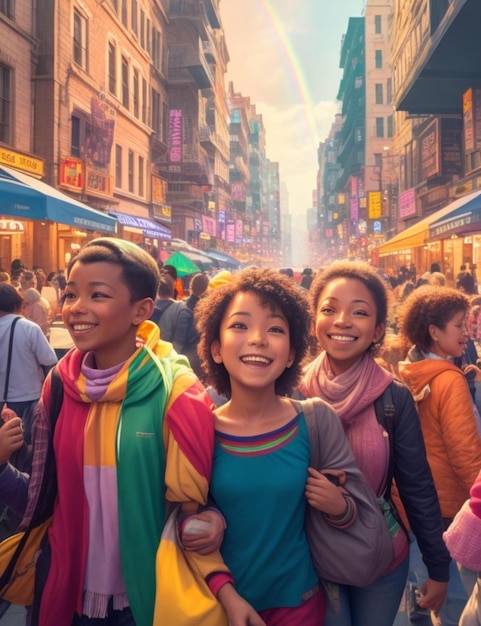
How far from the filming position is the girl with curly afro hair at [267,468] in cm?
175

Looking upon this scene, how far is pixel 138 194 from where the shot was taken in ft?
96.7

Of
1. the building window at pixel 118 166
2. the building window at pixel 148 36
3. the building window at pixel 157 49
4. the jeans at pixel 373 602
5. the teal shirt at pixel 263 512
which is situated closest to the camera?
the teal shirt at pixel 263 512

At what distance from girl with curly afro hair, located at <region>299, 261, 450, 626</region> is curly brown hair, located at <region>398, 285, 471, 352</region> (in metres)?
0.97

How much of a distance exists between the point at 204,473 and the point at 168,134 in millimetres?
34833

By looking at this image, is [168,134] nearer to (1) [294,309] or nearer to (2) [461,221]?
(2) [461,221]

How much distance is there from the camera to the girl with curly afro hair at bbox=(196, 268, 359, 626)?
69.0 inches

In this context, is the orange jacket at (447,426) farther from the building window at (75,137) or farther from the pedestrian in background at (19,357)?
the building window at (75,137)

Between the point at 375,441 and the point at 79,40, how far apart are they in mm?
23924

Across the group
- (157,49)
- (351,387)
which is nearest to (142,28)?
(157,49)

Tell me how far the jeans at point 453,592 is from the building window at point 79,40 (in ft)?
74.7

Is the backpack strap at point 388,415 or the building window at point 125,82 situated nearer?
the backpack strap at point 388,415

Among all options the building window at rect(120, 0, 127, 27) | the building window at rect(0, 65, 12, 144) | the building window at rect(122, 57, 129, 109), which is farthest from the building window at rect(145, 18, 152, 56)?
the building window at rect(0, 65, 12, 144)

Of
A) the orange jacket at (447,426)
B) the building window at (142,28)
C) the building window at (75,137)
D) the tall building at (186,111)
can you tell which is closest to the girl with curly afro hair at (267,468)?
the orange jacket at (447,426)

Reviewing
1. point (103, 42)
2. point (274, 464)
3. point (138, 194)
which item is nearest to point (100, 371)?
point (274, 464)
